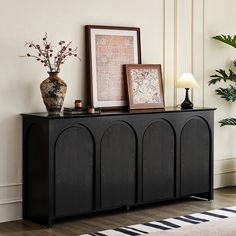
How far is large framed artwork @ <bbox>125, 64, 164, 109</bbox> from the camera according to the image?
565 centimetres

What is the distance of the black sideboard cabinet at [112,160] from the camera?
493cm

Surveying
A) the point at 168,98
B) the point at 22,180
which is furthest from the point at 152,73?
the point at 22,180

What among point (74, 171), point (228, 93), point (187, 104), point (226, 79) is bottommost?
point (74, 171)

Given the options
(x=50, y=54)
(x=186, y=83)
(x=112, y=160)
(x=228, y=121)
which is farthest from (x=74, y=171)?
(x=228, y=121)

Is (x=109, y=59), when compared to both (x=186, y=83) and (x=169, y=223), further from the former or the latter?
(x=169, y=223)

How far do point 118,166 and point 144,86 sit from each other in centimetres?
88

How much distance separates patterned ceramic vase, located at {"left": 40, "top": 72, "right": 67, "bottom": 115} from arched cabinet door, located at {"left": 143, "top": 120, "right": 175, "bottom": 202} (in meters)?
0.88

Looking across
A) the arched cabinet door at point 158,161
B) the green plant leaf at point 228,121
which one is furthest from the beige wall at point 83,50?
the arched cabinet door at point 158,161

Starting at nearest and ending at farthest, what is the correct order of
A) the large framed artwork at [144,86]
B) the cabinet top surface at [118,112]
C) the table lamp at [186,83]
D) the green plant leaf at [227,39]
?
1. the cabinet top surface at [118,112]
2. the large framed artwork at [144,86]
3. the table lamp at [186,83]
4. the green plant leaf at [227,39]

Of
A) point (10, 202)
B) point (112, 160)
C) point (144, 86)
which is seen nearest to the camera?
point (10, 202)

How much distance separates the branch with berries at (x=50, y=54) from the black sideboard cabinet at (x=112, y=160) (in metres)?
0.46

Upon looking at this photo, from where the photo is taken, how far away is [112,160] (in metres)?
5.24

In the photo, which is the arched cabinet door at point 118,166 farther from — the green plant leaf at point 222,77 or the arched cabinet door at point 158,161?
the green plant leaf at point 222,77

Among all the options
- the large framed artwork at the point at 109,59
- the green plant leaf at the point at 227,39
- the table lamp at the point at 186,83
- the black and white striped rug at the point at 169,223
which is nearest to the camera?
the black and white striped rug at the point at 169,223
